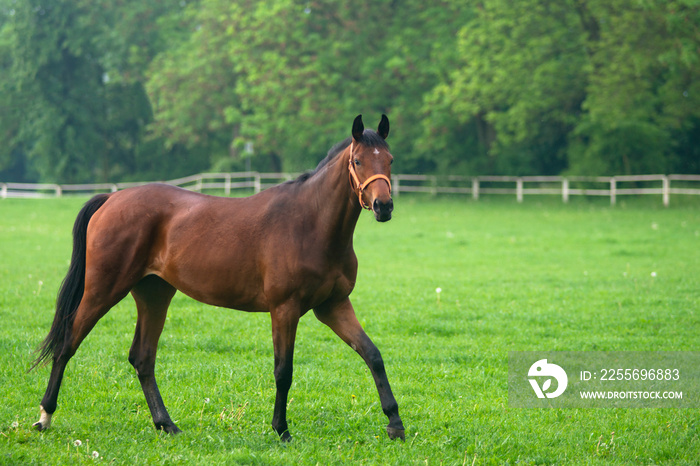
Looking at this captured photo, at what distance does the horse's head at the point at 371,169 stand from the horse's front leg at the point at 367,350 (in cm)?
95

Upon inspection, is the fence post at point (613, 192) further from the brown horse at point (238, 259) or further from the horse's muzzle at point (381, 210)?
the horse's muzzle at point (381, 210)

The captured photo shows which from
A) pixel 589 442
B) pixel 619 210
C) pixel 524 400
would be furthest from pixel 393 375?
pixel 619 210

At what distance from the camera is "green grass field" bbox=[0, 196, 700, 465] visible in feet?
17.2

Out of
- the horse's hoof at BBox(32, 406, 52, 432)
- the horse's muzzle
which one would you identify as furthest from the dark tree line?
the horse's hoof at BBox(32, 406, 52, 432)

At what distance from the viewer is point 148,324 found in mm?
6125

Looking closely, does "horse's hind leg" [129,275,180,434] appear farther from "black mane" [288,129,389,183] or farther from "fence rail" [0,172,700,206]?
"fence rail" [0,172,700,206]

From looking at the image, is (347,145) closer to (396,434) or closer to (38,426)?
(396,434)

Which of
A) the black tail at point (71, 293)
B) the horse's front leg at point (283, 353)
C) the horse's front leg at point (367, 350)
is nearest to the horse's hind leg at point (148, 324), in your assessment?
the black tail at point (71, 293)

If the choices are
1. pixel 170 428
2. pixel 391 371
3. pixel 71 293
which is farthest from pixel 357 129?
pixel 391 371

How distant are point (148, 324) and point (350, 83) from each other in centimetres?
3519

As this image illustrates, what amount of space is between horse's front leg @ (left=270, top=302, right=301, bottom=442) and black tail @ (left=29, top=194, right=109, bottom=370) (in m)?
1.87

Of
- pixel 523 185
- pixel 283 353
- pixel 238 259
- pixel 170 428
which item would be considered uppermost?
pixel 523 185

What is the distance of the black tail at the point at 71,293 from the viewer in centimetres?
592

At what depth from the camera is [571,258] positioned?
54.1ft
